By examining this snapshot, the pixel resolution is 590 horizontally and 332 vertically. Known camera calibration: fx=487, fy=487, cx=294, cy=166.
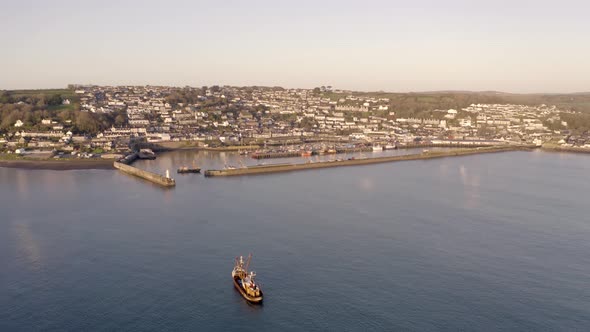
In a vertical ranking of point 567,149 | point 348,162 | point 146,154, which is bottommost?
point 567,149

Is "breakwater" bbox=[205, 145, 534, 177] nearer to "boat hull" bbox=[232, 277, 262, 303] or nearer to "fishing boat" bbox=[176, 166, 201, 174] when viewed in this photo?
"fishing boat" bbox=[176, 166, 201, 174]

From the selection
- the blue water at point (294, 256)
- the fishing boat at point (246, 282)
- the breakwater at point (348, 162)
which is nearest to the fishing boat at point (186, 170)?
the breakwater at point (348, 162)

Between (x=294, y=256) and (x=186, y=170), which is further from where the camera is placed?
(x=186, y=170)

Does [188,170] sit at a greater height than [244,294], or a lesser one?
greater

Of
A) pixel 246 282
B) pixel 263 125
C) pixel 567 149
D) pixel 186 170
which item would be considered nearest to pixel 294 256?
pixel 246 282

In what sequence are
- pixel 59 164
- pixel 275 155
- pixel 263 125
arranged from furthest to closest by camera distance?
pixel 263 125, pixel 275 155, pixel 59 164

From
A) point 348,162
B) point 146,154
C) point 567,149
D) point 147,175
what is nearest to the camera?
point 147,175

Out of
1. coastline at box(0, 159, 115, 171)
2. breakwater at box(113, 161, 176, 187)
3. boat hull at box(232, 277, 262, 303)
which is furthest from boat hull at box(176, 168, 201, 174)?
boat hull at box(232, 277, 262, 303)

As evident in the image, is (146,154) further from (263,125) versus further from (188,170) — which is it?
(263,125)

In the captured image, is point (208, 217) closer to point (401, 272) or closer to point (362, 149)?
point (401, 272)
